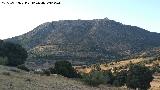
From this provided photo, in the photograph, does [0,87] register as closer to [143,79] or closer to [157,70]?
[143,79]

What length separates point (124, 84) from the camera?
90.8 metres

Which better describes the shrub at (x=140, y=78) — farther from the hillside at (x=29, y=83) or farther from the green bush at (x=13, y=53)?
the green bush at (x=13, y=53)

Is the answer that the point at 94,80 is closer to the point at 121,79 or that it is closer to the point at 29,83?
the point at 29,83

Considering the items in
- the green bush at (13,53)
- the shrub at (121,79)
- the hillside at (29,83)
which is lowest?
the shrub at (121,79)

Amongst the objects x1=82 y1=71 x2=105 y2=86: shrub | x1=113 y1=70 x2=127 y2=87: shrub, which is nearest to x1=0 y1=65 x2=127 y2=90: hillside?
x1=82 y1=71 x2=105 y2=86: shrub

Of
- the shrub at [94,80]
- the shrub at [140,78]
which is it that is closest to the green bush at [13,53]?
the shrub at [94,80]

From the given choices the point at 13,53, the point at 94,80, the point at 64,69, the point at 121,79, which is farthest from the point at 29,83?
the point at 121,79

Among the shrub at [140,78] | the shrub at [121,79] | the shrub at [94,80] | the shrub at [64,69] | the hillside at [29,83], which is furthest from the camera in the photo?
the shrub at [121,79]

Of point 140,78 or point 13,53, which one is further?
point 13,53

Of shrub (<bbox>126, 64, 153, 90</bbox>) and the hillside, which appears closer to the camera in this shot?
the hillside

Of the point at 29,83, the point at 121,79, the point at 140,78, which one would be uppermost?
the point at 29,83

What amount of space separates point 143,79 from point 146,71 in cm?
209

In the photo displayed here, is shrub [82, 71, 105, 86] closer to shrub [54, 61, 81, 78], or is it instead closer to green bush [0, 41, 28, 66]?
shrub [54, 61, 81, 78]

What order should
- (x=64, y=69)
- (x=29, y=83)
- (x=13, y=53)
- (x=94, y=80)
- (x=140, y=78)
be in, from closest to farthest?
(x=29, y=83), (x=94, y=80), (x=140, y=78), (x=64, y=69), (x=13, y=53)
